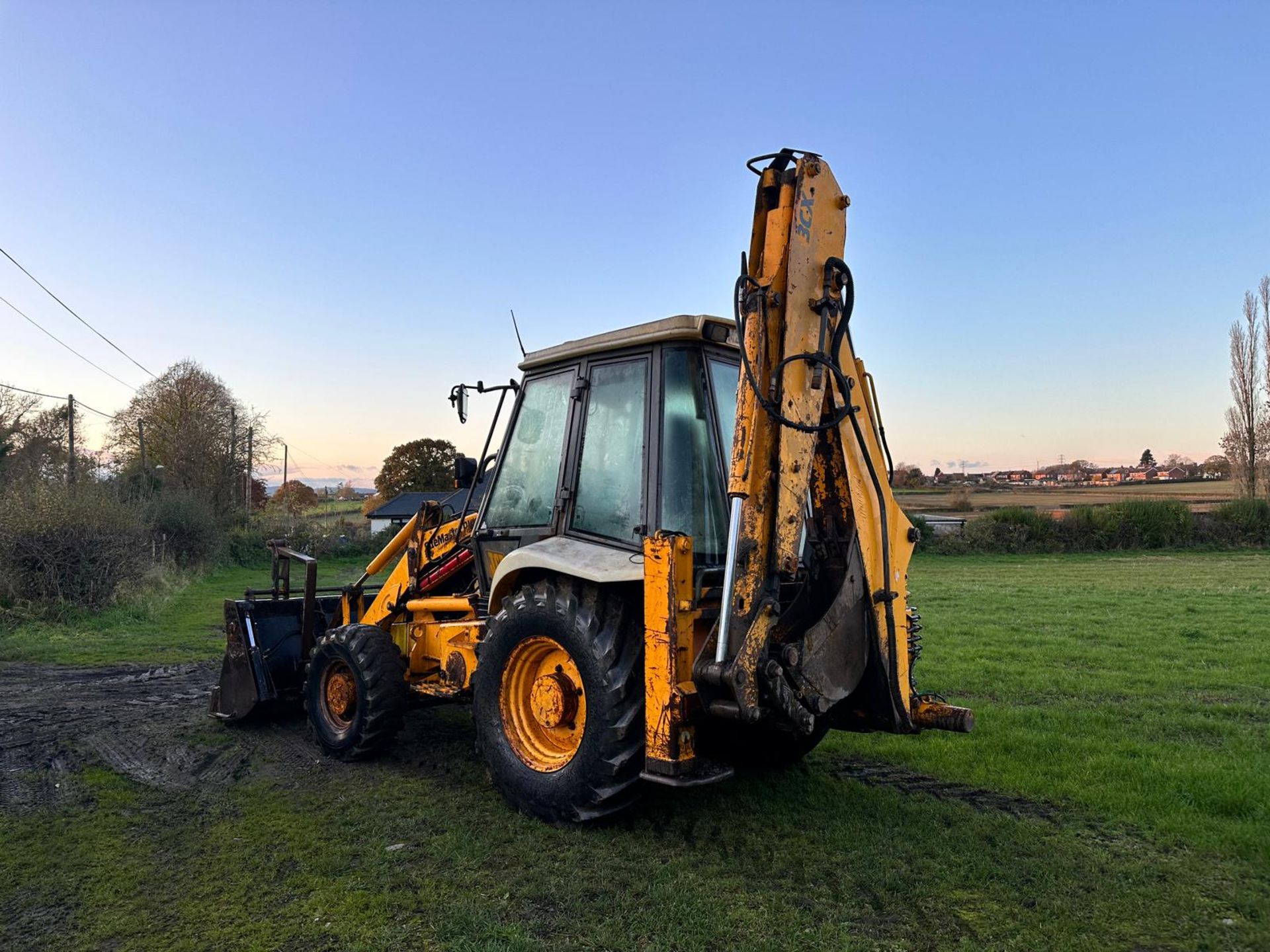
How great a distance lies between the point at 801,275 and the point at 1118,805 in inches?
126

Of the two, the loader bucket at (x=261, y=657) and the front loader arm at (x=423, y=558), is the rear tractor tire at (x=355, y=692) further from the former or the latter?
the loader bucket at (x=261, y=657)

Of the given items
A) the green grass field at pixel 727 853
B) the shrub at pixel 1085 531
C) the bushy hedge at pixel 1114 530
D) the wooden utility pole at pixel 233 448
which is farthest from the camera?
the wooden utility pole at pixel 233 448

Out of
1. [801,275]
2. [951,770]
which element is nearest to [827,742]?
[951,770]

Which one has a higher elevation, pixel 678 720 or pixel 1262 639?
pixel 678 720

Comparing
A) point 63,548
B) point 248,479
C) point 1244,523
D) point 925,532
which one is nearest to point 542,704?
point 63,548

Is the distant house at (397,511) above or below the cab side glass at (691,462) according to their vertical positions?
above

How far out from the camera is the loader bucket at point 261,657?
6.58 metres

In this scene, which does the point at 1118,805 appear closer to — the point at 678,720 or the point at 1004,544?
the point at 678,720

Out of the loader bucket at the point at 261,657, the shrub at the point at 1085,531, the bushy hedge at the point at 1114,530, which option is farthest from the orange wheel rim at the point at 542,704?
the shrub at the point at 1085,531

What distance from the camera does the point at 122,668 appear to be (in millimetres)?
9656

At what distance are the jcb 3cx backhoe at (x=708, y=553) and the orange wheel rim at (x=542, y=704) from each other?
1cm

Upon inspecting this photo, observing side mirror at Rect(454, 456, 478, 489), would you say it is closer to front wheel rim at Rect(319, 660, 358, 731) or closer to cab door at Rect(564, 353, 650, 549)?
cab door at Rect(564, 353, 650, 549)

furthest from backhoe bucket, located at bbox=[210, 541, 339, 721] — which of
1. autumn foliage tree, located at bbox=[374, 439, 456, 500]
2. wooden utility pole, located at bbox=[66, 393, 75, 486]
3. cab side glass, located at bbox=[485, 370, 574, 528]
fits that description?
autumn foliage tree, located at bbox=[374, 439, 456, 500]

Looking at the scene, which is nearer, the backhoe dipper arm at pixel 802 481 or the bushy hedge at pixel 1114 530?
the backhoe dipper arm at pixel 802 481
